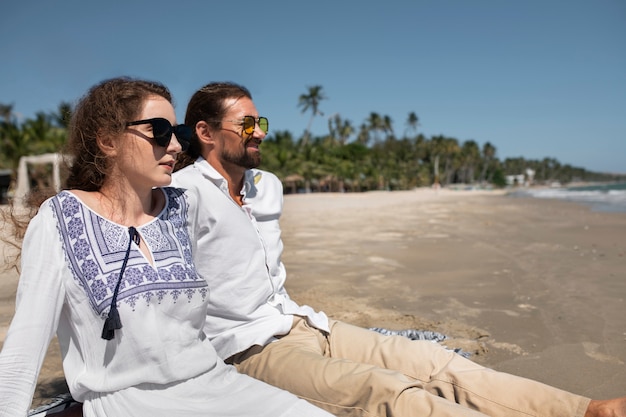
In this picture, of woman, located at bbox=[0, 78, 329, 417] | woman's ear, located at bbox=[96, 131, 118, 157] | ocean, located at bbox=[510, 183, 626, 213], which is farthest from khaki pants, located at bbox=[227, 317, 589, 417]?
ocean, located at bbox=[510, 183, 626, 213]

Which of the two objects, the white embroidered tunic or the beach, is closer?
the white embroidered tunic

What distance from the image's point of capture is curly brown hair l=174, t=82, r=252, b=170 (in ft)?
8.64

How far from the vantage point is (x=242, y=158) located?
2.63m

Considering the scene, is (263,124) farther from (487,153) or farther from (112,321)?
(487,153)

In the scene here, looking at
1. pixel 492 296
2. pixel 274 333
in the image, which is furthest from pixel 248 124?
pixel 492 296

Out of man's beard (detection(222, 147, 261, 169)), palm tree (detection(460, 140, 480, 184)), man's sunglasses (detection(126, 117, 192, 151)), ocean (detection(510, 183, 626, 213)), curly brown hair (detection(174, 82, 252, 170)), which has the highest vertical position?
palm tree (detection(460, 140, 480, 184))

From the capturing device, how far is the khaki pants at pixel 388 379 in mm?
1814

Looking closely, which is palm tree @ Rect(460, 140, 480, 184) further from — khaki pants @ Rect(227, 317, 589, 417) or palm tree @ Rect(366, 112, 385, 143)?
khaki pants @ Rect(227, 317, 589, 417)

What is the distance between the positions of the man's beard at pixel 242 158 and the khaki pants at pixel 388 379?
0.89 m

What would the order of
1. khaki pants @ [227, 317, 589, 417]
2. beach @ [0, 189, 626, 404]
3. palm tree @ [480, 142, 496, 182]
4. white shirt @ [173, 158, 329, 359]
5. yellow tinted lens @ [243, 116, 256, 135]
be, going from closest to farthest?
khaki pants @ [227, 317, 589, 417]
white shirt @ [173, 158, 329, 359]
yellow tinted lens @ [243, 116, 256, 135]
beach @ [0, 189, 626, 404]
palm tree @ [480, 142, 496, 182]

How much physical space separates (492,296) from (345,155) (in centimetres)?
5648

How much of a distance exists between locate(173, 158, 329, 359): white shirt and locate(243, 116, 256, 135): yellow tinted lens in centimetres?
28

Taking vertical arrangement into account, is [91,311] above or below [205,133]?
below

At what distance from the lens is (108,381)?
151 cm
